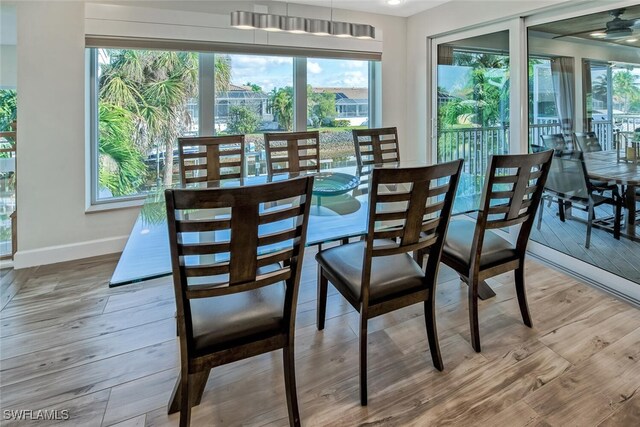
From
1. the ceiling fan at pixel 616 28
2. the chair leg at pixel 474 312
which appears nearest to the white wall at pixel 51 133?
the chair leg at pixel 474 312

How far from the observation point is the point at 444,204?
65.8 inches

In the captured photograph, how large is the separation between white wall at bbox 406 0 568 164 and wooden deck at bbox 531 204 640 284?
5.25 feet

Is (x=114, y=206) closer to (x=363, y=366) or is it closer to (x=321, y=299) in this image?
(x=321, y=299)

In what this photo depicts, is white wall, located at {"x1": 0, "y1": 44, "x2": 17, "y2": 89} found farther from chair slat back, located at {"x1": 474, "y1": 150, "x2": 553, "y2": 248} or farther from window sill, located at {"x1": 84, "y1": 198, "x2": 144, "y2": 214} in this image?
chair slat back, located at {"x1": 474, "y1": 150, "x2": 553, "y2": 248}

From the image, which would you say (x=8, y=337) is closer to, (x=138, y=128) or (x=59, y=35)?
(x=138, y=128)

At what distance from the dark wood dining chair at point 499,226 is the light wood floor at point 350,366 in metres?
0.24

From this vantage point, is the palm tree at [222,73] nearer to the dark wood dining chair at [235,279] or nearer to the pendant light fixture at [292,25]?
the pendant light fixture at [292,25]

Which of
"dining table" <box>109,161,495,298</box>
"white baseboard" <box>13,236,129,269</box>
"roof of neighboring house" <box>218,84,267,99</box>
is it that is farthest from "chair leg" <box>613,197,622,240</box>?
"white baseboard" <box>13,236,129,269</box>

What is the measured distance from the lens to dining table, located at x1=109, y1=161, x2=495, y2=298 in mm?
1499

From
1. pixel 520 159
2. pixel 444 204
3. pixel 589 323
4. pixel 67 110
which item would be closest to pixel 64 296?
pixel 67 110

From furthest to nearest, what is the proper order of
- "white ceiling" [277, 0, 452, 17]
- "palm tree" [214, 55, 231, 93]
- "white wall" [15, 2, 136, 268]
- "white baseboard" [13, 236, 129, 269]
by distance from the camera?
"white ceiling" [277, 0, 452, 17] < "palm tree" [214, 55, 231, 93] < "white baseboard" [13, 236, 129, 269] < "white wall" [15, 2, 136, 268]

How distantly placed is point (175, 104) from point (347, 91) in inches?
78.8

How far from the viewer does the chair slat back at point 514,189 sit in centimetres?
179

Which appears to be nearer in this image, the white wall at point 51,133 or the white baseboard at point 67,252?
the white wall at point 51,133
